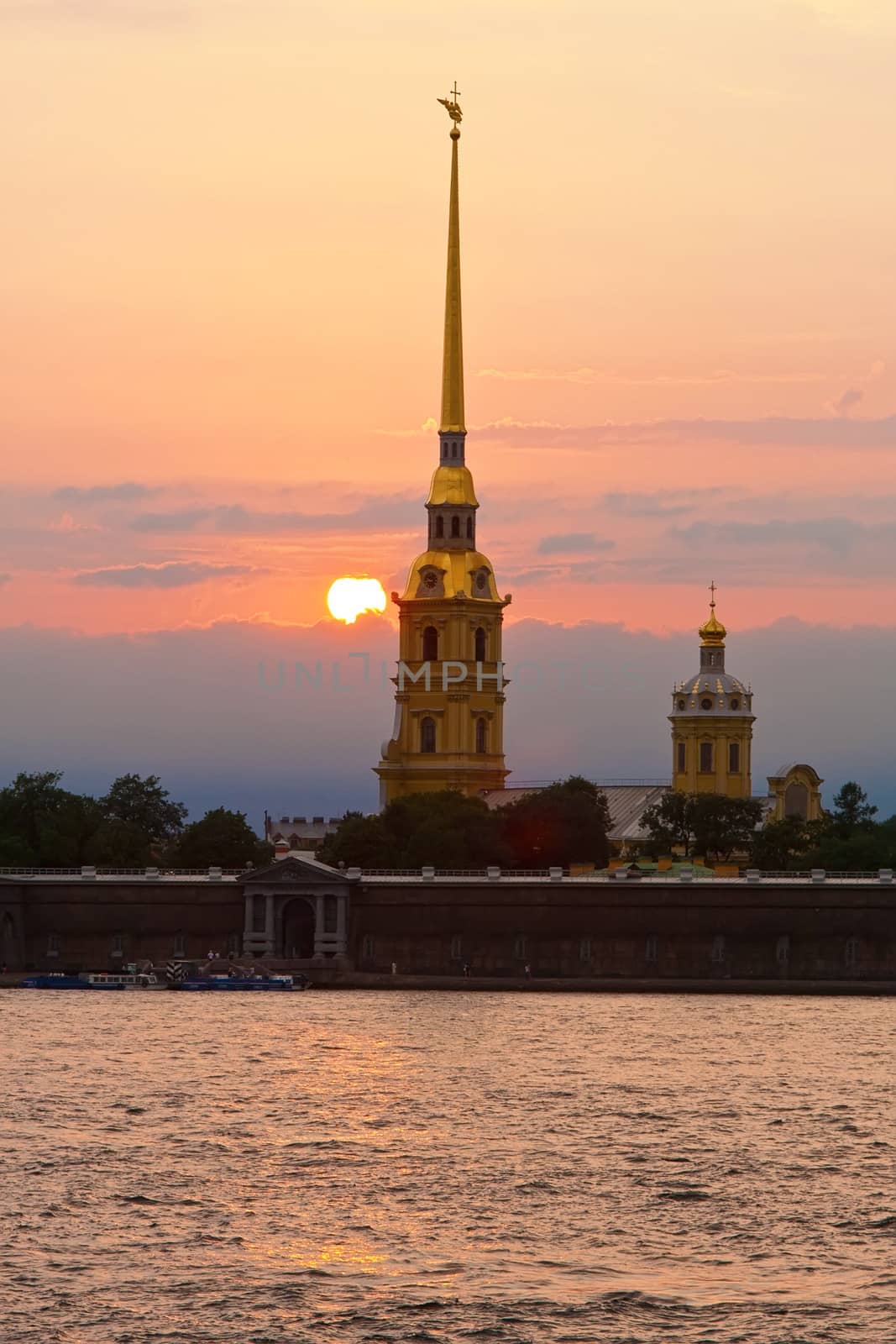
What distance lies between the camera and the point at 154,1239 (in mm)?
43062

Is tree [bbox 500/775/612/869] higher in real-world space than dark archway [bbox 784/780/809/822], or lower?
lower

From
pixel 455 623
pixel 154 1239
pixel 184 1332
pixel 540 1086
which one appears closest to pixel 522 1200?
pixel 154 1239

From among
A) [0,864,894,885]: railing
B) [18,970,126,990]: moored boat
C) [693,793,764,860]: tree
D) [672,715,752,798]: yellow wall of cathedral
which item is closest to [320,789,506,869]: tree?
[0,864,894,885]: railing

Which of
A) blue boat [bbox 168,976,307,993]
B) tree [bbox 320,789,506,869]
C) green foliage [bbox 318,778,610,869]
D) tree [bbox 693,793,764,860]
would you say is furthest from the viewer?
tree [bbox 693,793,764,860]

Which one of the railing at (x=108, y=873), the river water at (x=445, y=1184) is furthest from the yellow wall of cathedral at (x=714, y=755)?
the river water at (x=445, y=1184)

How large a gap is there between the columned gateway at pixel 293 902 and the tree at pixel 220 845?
13007mm

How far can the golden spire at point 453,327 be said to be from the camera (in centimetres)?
13750

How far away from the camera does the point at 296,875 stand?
99125mm

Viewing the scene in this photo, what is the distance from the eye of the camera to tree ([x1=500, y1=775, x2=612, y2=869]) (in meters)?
122

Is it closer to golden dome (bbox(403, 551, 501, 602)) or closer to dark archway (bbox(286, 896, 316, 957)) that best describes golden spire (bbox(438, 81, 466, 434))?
golden dome (bbox(403, 551, 501, 602))

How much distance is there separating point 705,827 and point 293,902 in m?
34.3

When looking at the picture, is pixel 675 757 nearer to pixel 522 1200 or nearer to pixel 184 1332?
pixel 522 1200

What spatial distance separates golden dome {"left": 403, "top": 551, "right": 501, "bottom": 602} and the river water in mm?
60587

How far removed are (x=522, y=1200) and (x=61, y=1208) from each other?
24.5 ft
